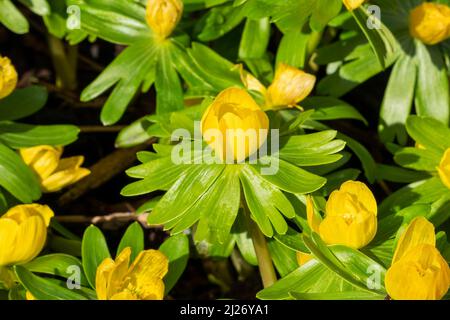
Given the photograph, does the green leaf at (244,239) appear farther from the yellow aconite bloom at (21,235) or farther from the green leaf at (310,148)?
the yellow aconite bloom at (21,235)

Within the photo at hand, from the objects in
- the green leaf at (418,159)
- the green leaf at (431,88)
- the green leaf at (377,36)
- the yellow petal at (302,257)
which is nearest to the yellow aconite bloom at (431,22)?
the green leaf at (431,88)

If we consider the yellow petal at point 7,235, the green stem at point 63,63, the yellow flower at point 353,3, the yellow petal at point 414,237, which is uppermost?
the green stem at point 63,63

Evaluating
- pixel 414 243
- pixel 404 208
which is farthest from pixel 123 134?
pixel 414 243

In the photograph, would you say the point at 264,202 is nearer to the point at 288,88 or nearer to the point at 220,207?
the point at 220,207

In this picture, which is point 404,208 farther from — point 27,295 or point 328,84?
point 27,295

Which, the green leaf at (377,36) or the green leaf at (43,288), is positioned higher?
the green leaf at (377,36)

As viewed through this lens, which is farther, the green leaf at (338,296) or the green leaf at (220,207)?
the green leaf at (220,207)

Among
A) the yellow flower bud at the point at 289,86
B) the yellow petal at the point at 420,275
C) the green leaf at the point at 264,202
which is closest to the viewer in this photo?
the yellow petal at the point at 420,275
